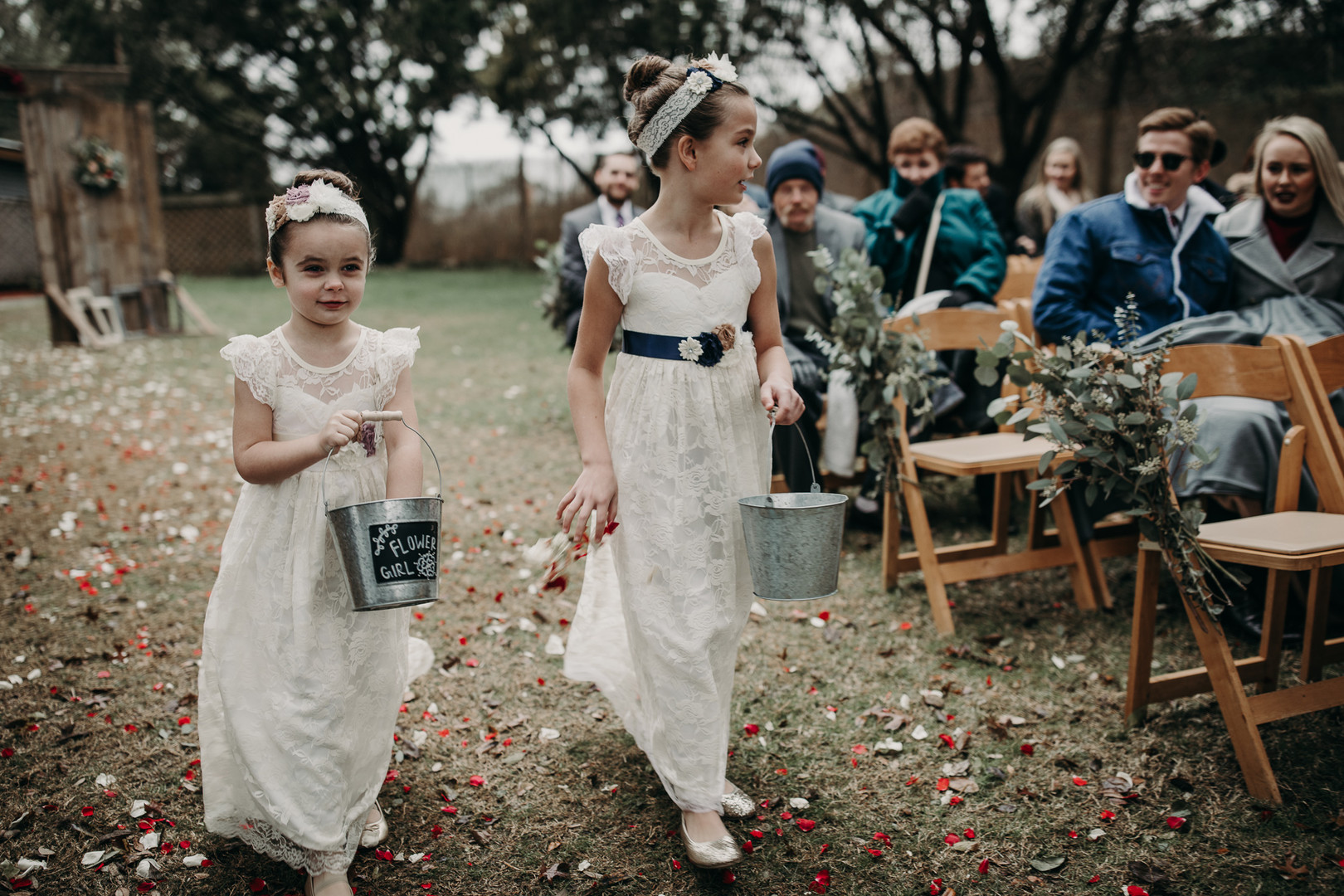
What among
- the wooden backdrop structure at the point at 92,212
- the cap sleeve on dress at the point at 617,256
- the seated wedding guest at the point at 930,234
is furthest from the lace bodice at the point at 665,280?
the wooden backdrop structure at the point at 92,212

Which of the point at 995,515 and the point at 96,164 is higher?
the point at 96,164

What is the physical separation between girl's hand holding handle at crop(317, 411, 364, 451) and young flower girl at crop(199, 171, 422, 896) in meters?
0.11

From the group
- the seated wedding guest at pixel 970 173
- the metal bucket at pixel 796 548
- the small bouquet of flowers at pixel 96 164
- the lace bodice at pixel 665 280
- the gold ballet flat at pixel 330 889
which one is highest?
the small bouquet of flowers at pixel 96 164

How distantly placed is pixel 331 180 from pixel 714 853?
6.92 ft

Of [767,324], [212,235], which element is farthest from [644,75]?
[212,235]

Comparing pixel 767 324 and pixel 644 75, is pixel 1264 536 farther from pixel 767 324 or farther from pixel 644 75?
pixel 644 75

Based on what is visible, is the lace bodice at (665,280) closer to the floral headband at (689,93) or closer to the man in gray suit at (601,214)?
the floral headband at (689,93)

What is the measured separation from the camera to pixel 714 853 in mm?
2510

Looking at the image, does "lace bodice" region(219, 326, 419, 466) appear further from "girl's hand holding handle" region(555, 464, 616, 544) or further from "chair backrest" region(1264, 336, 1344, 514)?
"chair backrest" region(1264, 336, 1344, 514)

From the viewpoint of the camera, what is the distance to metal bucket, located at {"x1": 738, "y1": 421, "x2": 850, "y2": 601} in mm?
2340

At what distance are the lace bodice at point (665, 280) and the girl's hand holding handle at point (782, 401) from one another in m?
0.24

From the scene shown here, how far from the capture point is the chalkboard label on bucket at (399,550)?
218cm

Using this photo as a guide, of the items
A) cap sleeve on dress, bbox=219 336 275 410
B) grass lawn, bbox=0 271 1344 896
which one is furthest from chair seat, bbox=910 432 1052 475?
cap sleeve on dress, bbox=219 336 275 410

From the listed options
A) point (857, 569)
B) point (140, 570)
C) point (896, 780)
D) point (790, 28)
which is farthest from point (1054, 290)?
point (790, 28)
